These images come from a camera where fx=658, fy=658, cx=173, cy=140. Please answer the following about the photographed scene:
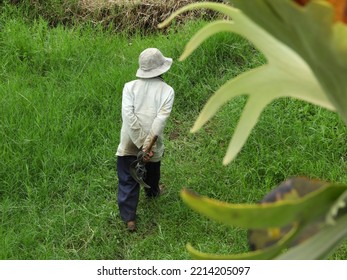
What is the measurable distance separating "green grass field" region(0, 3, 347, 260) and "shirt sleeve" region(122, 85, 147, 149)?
0.45 m

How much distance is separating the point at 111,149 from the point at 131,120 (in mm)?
624

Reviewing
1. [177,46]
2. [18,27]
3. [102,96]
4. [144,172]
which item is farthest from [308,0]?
[18,27]

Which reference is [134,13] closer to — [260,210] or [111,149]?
[111,149]

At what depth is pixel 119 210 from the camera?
118 inches

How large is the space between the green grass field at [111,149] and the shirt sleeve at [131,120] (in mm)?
445

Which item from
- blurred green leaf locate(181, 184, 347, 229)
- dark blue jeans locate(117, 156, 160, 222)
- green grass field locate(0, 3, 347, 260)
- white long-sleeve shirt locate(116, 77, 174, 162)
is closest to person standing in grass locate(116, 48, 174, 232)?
white long-sleeve shirt locate(116, 77, 174, 162)

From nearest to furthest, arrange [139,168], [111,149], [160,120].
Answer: [160,120] → [139,168] → [111,149]

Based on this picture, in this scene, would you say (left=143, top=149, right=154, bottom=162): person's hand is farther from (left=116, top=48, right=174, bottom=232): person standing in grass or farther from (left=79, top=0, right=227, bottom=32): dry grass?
(left=79, top=0, right=227, bottom=32): dry grass

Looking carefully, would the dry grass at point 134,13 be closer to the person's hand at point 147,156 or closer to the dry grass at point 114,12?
the dry grass at point 114,12

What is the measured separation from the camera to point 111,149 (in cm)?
334

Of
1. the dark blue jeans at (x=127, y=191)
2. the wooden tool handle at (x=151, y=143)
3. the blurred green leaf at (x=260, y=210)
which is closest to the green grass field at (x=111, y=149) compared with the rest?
the dark blue jeans at (x=127, y=191)

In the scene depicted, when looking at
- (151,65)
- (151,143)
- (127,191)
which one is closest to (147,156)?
(151,143)

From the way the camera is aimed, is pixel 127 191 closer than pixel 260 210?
No

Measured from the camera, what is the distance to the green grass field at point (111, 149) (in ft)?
9.53
